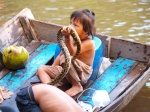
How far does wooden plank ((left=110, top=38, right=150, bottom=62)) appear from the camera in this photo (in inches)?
154

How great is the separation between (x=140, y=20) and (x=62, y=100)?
4.11m

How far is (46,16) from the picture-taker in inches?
270

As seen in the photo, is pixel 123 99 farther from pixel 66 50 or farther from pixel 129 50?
pixel 129 50

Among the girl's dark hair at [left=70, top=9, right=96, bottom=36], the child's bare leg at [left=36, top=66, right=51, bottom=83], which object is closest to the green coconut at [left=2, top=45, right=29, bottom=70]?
the child's bare leg at [left=36, top=66, right=51, bottom=83]

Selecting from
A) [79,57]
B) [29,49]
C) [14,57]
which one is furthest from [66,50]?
[29,49]

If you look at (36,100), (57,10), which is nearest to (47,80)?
(36,100)

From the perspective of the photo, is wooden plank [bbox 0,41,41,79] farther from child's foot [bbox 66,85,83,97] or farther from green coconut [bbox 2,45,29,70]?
child's foot [bbox 66,85,83,97]

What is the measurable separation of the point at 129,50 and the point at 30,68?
1.15m

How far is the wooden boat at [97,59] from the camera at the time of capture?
3615 millimetres

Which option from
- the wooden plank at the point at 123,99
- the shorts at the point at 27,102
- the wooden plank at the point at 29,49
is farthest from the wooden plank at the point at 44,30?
the shorts at the point at 27,102

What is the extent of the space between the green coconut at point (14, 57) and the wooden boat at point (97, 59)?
89mm

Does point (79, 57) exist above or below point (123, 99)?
above

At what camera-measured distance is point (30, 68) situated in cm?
412

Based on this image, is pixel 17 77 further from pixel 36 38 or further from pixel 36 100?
pixel 36 100
